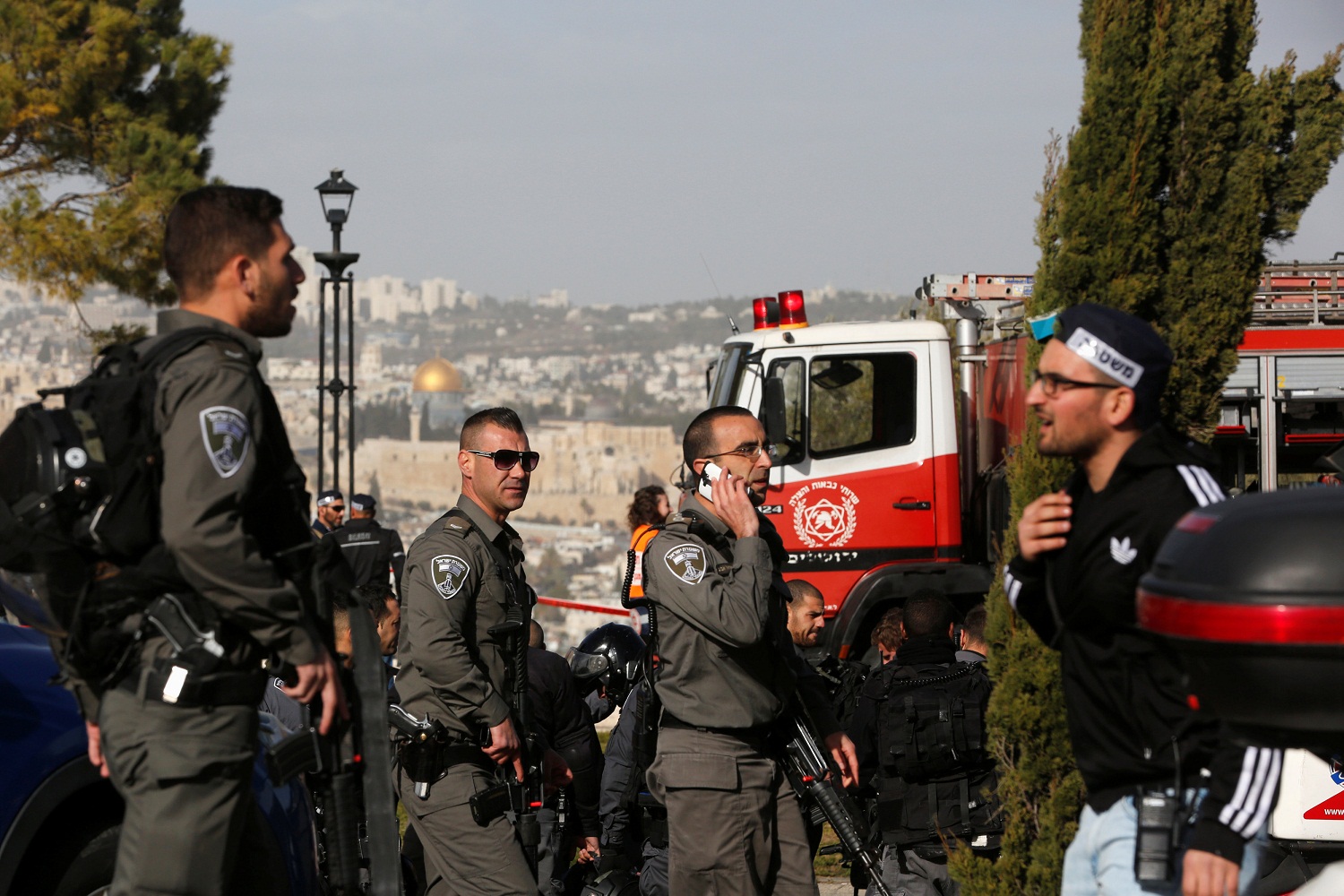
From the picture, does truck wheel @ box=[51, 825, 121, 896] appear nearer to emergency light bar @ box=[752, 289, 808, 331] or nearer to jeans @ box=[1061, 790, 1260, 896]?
jeans @ box=[1061, 790, 1260, 896]

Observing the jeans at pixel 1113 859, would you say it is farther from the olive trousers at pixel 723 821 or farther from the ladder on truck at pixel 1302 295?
the ladder on truck at pixel 1302 295

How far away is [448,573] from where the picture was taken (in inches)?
176

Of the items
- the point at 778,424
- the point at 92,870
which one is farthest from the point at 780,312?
the point at 92,870

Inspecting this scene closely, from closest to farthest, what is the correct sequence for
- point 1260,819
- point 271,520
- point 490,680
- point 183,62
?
1. point 1260,819
2. point 271,520
3. point 490,680
4. point 183,62

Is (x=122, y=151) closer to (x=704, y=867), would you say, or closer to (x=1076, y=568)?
(x=704, y=867)

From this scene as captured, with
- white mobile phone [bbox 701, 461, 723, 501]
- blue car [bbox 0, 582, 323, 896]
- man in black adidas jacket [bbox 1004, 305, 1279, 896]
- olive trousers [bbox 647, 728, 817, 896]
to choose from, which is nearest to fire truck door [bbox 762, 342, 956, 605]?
white mobile phone [bbox 701, 461, 723, 501]

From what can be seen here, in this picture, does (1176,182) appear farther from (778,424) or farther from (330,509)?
(330,509)

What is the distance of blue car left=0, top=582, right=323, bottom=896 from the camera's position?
3.76m

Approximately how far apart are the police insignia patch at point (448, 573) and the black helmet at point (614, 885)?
1.72 metres

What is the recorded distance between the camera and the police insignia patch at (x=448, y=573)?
4.43 meters

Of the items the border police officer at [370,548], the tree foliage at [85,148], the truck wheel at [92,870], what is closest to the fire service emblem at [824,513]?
the border police officer at [370,548]

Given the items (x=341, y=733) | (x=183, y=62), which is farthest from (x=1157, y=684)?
(x=183, y=62)

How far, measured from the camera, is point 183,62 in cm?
1995

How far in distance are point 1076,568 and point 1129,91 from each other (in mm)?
2111
